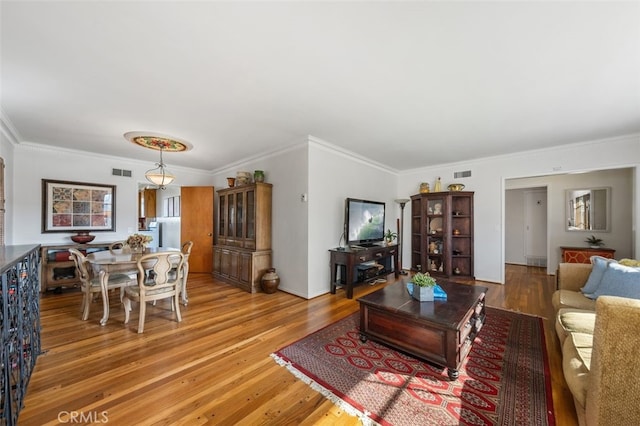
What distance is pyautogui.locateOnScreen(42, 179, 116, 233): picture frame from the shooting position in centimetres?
430

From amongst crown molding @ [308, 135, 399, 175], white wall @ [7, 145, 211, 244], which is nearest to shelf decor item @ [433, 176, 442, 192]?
crown molding @ [308, 135, 399, 175]

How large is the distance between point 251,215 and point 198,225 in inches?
78.9

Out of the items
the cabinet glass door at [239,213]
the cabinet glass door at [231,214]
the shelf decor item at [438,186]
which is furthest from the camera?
the shelf decor item at [438,186]

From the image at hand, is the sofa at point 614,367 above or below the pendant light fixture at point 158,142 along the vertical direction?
below

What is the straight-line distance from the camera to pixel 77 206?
15.0 feet

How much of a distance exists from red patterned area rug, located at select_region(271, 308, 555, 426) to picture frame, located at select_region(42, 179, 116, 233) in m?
4.74

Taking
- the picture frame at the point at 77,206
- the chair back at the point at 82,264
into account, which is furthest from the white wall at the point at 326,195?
the picture frame at the point at 77,206

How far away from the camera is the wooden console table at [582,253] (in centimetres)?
471

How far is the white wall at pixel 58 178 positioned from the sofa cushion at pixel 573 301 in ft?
22.4

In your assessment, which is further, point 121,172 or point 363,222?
point 121,172

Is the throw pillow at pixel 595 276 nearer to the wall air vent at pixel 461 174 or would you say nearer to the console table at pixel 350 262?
the console table at pixel 350 262

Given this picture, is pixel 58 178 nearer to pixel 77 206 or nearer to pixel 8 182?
pixel 77 206

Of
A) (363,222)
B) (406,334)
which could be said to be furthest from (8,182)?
(406,334)

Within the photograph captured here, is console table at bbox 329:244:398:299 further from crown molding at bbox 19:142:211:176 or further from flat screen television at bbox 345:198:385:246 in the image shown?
crown molding at bbox 19:142:211:176
